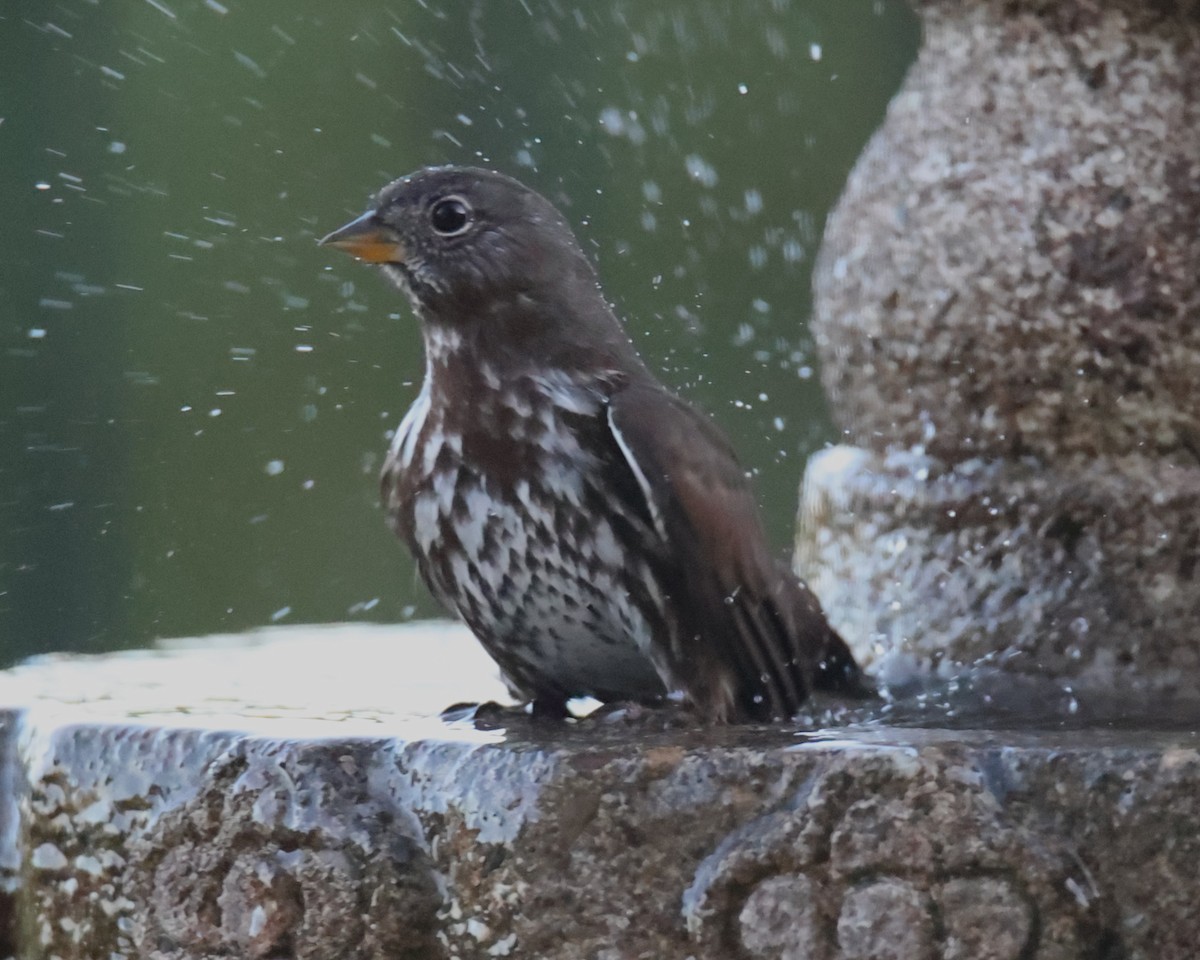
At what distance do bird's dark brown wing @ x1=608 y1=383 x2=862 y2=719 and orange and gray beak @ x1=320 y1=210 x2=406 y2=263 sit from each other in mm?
489

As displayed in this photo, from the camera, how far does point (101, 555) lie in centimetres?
919

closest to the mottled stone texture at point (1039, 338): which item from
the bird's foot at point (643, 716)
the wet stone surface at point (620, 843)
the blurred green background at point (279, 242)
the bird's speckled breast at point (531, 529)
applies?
the bird's speckled breast at point (531, 529)

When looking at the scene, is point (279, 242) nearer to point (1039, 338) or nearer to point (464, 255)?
point (464, 255)

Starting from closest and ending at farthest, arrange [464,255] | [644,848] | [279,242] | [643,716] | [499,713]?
1. [644,848]
2. [643,716]
3. [499,713]
4. [464,255]
5. [279,242]

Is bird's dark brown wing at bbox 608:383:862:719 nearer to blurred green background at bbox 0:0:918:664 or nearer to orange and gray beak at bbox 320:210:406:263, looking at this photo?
orange and gray beak at bbox 320:210:406:263

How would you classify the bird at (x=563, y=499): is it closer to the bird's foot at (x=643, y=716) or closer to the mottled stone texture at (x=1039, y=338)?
the bird's foot at (x=643, y=716)

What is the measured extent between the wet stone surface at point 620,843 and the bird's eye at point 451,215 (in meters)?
1.04

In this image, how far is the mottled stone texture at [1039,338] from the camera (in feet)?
11.6

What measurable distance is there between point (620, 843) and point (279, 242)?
22.1 ft

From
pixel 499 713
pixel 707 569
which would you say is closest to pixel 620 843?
pixel 499 713

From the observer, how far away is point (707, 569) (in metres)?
3.29

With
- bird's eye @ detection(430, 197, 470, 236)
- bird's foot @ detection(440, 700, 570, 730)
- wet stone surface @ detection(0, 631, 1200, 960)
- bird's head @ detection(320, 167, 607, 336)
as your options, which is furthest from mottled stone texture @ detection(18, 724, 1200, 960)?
bird's eye @ detection(430, 197, 470, 236)

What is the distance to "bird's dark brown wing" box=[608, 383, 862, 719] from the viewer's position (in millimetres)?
3273

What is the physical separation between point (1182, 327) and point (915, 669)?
77cm
